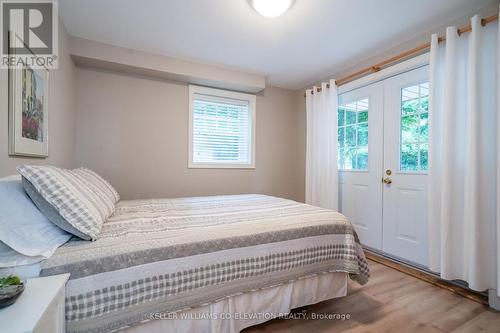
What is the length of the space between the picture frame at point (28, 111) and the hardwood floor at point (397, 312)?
190cm

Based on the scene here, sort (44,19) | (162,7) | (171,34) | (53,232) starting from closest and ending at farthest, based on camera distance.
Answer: (53,232)
(44,19)
(162,7)
(171,34)

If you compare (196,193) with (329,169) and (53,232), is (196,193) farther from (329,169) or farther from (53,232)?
(53,232)

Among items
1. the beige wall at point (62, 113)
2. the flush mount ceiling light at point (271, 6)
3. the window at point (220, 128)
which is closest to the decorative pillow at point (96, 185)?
the beige wall at point (62, 113)

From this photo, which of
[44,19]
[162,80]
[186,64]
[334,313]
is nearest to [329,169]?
[334,313]

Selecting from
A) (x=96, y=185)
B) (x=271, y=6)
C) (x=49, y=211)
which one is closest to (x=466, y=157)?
(x=271, y=6)

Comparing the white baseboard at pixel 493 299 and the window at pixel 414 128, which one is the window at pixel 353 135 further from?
the white baseboard at pixel 493 299

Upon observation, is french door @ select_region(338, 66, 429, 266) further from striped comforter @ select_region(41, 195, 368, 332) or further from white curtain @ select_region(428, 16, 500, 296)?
striped comforter @ select_region(41, 195, 368, 332)

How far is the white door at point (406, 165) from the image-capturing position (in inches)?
91.4

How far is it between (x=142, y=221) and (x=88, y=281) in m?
0.51

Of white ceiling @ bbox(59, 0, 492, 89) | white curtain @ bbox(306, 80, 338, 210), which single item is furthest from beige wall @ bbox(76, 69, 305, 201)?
white curtain @ bbox(306, 80, 338, 210)

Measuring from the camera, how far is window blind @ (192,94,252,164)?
325 centimetres

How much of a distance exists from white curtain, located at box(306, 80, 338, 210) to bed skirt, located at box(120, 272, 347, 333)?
1516mm

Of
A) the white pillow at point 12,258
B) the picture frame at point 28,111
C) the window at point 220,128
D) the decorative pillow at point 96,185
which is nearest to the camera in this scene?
the white pillow at point 12,258

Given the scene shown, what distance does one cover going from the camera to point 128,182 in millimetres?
2811
